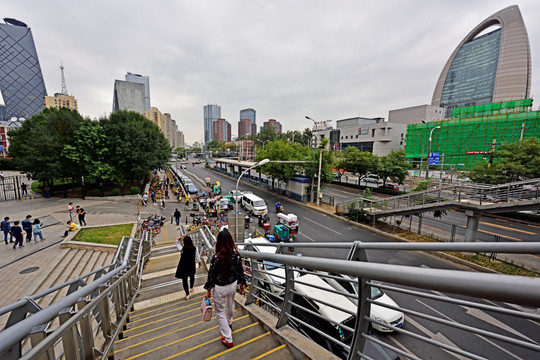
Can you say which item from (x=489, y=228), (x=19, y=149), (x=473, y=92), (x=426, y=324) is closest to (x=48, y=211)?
(x=19, y=149)

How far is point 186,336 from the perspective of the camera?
3.57 metres

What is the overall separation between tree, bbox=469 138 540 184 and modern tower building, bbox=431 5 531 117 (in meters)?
79.2

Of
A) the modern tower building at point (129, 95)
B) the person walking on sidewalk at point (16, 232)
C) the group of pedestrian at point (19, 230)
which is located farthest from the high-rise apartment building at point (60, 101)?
the person walking on sidewalk at point (16, 232)

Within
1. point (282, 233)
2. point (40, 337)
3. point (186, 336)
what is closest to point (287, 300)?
point (186, 336)

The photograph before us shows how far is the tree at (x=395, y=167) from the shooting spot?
2811 cm

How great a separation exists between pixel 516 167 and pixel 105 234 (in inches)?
1185

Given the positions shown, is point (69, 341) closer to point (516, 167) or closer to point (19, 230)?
point (19, 230)

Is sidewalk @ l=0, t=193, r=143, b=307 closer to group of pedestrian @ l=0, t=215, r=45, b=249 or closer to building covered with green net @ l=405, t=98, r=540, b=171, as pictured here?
group of pedestrian @ l=0, t=215, r=45, b=249

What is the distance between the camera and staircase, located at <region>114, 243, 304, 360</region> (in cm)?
301

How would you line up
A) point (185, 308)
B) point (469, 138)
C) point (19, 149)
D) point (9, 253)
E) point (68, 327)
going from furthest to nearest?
point (469, 138)
point (19, 149)
point (9, 253)
point (185, 308)
point (68, 327)

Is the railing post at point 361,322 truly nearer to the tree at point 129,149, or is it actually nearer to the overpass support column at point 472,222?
the overpass support column at point 472,222

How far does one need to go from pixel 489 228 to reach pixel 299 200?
16144 millimetres

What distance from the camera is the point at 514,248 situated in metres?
1.14

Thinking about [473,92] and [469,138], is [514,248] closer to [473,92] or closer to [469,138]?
[469,138]
